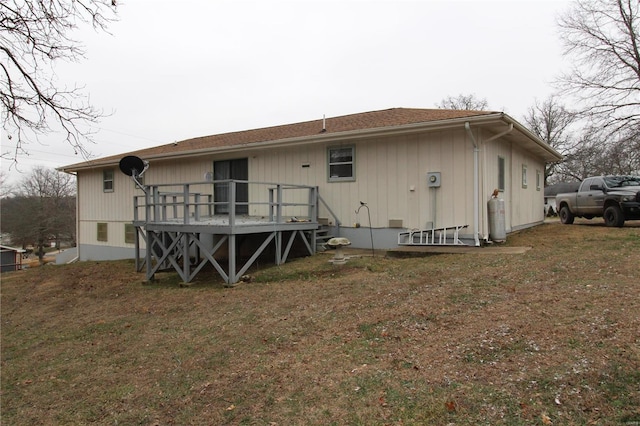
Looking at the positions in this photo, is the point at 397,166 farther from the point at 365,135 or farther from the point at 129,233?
the point at 129,233

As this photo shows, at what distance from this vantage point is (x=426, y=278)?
6.27 metres

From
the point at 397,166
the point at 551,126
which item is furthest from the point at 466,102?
the point at 397,166

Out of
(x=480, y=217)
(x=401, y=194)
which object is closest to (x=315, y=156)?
(x=401, y=194)

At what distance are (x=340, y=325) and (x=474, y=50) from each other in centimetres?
1541

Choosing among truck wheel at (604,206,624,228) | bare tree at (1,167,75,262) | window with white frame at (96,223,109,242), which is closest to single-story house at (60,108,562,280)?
truck wheel at (604,206,624,228)

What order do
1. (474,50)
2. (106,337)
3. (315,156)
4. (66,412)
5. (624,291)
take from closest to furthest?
(66,412), (624,291), (106,337), (315,156), (474,50)

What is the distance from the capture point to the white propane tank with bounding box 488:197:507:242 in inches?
346

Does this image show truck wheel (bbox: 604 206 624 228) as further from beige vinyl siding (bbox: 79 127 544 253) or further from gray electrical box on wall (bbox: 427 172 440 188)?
gray electrical box on wall (bbox: 427 172 440 188)

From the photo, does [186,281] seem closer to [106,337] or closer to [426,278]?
[106,337]

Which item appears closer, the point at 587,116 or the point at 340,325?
the point at 340,325

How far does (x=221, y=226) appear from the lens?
7613 mm

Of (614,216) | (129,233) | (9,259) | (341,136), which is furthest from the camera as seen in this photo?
(9,259)

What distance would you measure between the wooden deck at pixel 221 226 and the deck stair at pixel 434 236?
Answer: 2.36 m

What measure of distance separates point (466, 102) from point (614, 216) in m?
28.6
